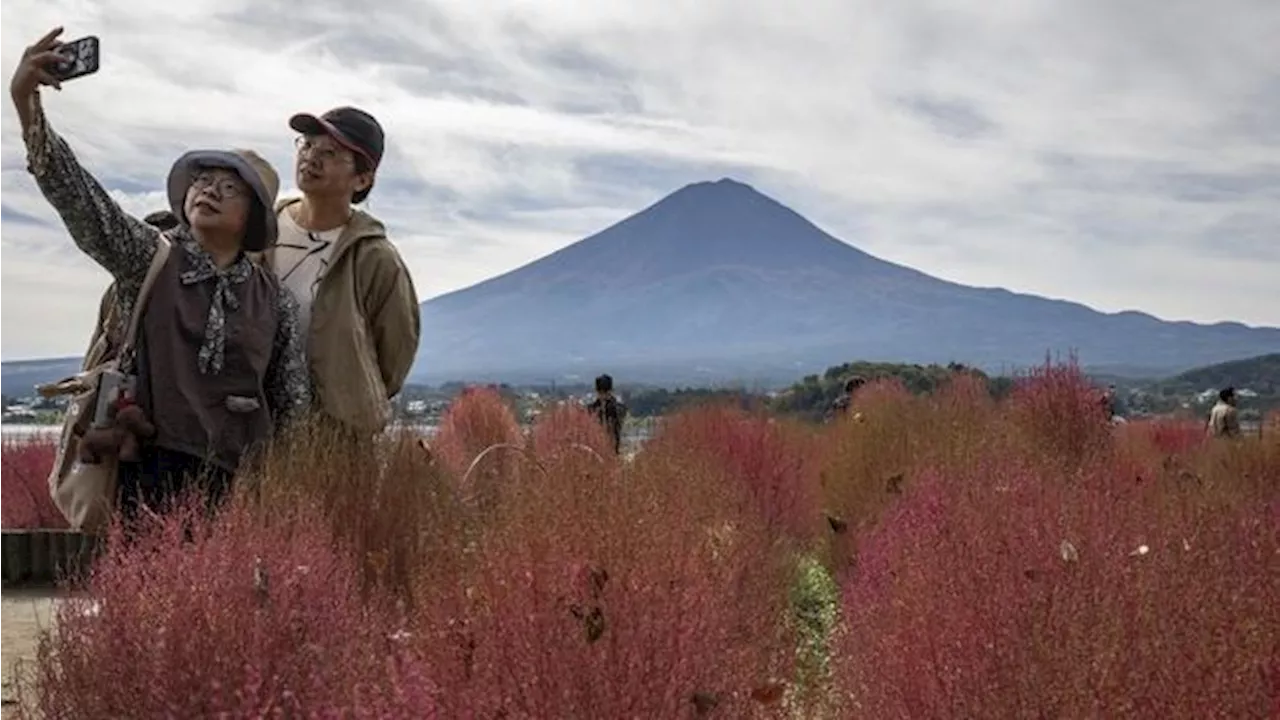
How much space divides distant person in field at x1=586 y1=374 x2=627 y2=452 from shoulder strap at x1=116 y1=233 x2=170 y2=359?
27.3 ft

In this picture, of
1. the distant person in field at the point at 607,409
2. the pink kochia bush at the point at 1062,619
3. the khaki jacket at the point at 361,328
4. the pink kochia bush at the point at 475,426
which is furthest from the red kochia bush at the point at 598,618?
the distant person in field at the point at 607,409

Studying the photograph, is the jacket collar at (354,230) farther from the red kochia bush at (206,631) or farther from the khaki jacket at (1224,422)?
the khaki jacket at (1224,422)

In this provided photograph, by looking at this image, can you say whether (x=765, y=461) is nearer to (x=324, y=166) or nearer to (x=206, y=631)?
(x=324, y=166)

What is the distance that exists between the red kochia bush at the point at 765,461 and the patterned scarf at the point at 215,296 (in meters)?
6.46

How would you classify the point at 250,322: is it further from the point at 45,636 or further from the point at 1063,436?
the point at 1063,436

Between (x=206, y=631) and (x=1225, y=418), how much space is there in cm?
1352

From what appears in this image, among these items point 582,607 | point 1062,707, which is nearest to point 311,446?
point 582,607

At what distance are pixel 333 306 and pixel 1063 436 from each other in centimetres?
726

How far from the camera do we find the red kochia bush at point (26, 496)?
34.2 ft

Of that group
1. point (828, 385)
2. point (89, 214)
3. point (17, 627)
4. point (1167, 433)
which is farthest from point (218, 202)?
point (828, 385)

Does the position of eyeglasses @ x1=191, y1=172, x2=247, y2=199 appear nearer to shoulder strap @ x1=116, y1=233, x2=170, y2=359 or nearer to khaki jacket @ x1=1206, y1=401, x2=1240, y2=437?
shoulder strap @ x1=116, y1=233, x2=170, y2=359

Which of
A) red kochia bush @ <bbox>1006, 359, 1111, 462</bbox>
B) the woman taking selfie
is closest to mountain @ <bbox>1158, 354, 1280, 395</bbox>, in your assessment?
red kochia bush @ <bbox>1006, 359, 1111, 462</bbox>

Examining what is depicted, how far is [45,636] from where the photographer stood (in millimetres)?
3232

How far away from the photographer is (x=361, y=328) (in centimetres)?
376
